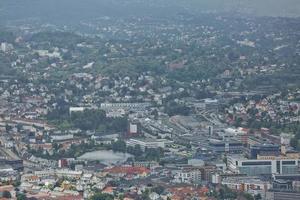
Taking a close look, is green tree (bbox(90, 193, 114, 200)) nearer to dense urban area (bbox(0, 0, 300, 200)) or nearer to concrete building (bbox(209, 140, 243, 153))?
dense urban area (bbox(0, 0, 300, 200))

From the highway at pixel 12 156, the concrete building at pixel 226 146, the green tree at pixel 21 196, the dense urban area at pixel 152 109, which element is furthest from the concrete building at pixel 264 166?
the green tree at pixel 21 196

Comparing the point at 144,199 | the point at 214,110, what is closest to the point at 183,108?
the point at 214,110

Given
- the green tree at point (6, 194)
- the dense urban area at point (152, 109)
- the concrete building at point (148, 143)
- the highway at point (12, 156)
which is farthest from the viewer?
the concrete building at point (148, 143)

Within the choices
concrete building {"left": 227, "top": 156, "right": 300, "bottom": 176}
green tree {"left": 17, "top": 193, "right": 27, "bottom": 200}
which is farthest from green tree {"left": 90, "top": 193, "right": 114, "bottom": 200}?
concrete building {"left": 227, "top": 156, "right": 300, "bottom": 176}

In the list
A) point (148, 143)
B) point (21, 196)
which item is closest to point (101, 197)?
point (21, 196)

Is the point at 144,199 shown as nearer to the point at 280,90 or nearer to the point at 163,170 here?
the point at 163,170

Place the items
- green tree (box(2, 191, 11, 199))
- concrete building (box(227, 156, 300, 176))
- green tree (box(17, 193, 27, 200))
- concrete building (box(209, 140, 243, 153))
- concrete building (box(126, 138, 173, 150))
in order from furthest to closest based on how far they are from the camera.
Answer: concrete building (box(126, 138, 173, 150)) < concrete building (box(209, 140, 243, 153)) < concrete building (box(227, 156, 300, 176)) < green tree (box(2, 191, 11, 199)) < green tree (box(17, 193, 27, 200))

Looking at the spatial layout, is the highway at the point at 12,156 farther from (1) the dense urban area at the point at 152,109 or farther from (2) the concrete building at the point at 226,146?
(2) the concrete building at the point at 226,146

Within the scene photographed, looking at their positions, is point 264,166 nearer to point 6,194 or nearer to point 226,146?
point 226,146
